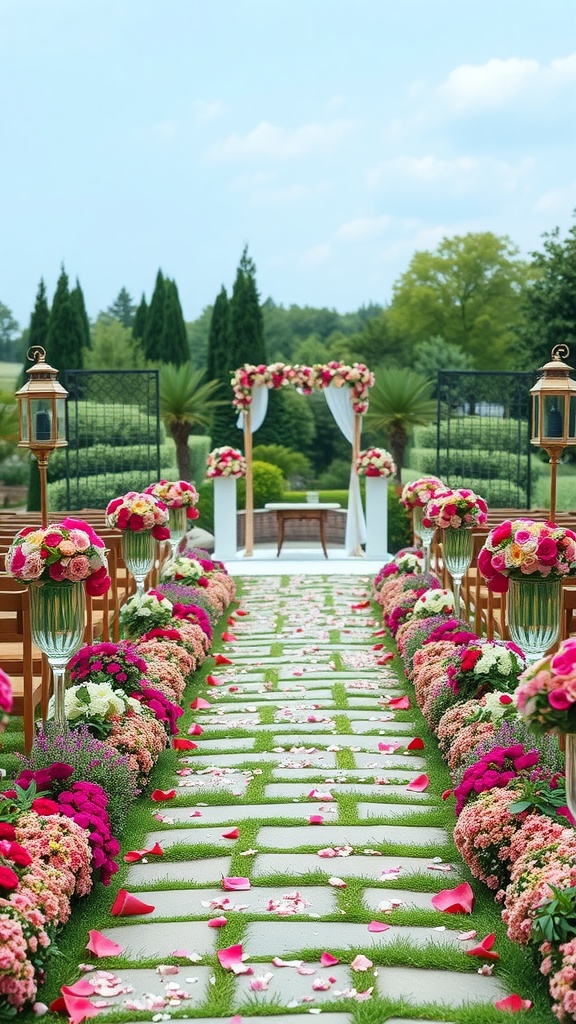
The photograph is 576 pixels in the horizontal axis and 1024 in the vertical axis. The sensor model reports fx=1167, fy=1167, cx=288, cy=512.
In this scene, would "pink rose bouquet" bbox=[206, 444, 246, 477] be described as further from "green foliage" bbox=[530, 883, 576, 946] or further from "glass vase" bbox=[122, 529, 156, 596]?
"green foliage" bbox=[530, 883, 576, 946]

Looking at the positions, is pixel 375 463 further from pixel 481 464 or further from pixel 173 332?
pixel 173 332

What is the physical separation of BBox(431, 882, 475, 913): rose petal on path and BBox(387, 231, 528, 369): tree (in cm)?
3334

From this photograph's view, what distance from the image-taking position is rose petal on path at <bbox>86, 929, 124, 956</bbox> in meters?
3.21

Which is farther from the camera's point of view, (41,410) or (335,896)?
(41,410)

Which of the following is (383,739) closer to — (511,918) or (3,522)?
(511,918)

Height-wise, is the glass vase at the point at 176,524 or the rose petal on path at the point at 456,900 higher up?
the glass vase at the point at 176,524

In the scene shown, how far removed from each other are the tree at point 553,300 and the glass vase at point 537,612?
544 inches

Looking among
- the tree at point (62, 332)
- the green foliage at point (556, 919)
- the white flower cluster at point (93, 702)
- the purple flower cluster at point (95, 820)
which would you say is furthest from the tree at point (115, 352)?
the green foliage at point (556, 919)

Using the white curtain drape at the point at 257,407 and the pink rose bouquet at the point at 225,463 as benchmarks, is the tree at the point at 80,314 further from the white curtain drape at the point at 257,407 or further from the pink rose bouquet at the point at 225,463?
the pink rose bouquet at the point at 225,463

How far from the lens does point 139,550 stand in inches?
279

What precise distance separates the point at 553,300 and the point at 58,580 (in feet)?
49.7

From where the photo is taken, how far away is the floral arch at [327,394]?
13.9 m

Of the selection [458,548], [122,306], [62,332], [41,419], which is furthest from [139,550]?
[122,306]

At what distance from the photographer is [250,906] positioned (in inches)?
140
